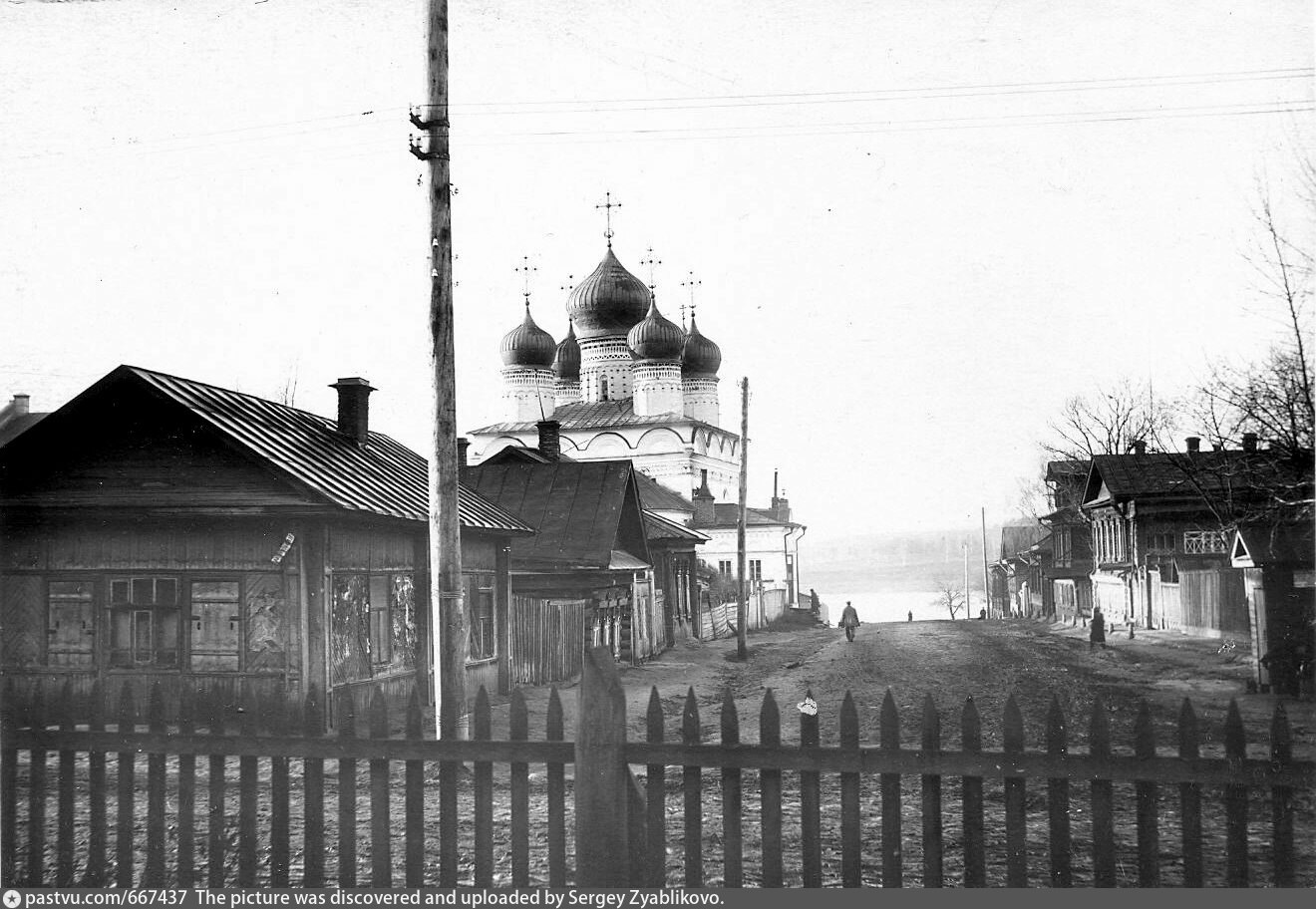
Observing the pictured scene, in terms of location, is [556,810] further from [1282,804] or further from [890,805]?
[1282,804]

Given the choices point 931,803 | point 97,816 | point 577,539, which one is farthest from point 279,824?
point 577,539

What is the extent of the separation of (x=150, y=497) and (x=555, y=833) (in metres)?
6.63

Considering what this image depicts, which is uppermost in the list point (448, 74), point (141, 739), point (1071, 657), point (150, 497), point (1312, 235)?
point (448, 74)

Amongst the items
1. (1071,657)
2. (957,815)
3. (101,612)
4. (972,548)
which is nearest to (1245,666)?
(1071,657)

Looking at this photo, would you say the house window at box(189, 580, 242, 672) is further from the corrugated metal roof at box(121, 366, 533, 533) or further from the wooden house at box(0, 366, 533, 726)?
the corrugated metal roof at box(121, 366, 533, 533)

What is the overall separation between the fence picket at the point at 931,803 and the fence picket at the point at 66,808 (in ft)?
13.2

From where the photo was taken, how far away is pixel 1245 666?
15.3 meters

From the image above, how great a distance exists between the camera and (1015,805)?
444cm

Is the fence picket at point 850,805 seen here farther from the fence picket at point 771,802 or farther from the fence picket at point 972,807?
the fence picket at point 972,807

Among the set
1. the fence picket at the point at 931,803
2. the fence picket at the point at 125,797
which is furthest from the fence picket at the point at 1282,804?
the fence picket at the point at 125,797

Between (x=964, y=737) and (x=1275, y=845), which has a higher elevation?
(x=964, y=737)

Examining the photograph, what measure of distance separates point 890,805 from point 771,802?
1.65ft

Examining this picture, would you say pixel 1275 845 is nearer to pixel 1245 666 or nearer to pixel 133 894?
pixel 133 894

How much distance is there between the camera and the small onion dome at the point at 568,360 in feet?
198
